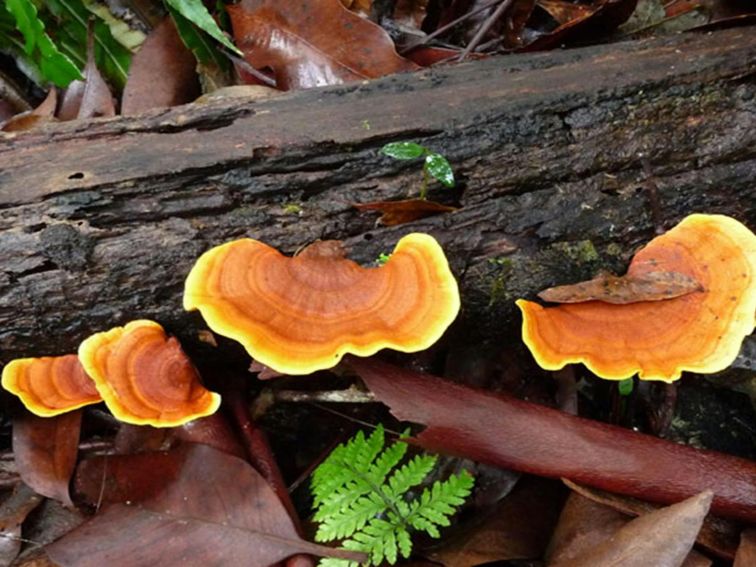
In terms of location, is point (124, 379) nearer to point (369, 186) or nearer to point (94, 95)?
point (369, 186)

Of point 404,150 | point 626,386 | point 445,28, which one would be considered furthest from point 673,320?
point 445,28

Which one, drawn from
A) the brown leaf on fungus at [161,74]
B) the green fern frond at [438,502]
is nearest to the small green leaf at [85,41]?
the brown leaf on fungus at [161,74]

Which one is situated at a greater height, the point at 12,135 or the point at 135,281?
the point at 12,135

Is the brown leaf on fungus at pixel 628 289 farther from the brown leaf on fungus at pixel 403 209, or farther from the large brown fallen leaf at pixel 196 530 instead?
the large brown fallen leaf at pixel 196 530

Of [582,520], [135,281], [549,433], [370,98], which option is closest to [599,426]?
[549,433]

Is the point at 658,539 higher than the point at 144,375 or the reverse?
the reverse

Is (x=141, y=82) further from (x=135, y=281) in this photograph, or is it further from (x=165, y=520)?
(x=165, y=520)

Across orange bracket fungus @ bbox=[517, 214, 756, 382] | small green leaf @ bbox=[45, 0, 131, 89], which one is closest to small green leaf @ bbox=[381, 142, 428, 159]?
orange bracket fungus @ bbox=[517, 214, 756, 382]
